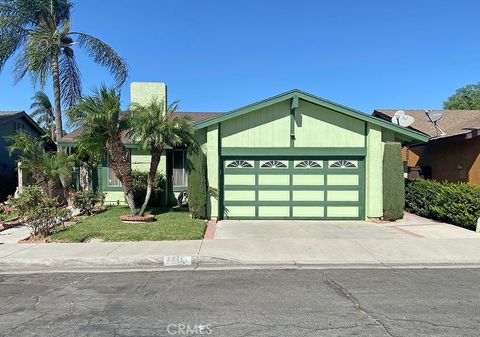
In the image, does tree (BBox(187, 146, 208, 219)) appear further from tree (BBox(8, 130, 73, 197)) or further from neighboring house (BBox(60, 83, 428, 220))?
tree (BBox(8, 130, 73, 197))

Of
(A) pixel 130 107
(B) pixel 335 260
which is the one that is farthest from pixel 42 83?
(B) pixel 335 260

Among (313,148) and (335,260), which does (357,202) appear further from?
(335,260)

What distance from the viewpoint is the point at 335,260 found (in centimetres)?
839

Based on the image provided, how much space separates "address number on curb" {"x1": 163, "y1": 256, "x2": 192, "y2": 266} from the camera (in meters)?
8.20

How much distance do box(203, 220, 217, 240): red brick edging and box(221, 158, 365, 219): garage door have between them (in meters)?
1.11

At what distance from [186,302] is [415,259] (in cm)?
528

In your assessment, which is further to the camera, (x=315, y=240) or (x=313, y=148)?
(x=313, y=148)

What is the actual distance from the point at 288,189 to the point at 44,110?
29367 millimetres

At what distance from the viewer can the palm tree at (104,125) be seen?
40.0 feet

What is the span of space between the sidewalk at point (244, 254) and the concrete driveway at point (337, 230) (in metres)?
0.73

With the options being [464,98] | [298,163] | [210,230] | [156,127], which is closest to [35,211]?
[156,127]
